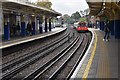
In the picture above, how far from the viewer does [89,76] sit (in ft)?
32.1

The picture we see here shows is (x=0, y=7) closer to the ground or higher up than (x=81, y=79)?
higher up

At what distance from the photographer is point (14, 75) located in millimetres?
13297

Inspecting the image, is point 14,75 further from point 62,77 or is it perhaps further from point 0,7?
point 0,7

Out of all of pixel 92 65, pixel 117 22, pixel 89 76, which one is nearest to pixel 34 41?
pixel 117 22

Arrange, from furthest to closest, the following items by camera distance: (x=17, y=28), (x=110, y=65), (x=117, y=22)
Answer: (x=17, y=28)
(x=117, y=22)
(x=110, y=65)

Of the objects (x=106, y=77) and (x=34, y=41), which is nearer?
(x=106, y=77)

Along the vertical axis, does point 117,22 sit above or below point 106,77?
above

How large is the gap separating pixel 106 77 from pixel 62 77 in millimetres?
3748

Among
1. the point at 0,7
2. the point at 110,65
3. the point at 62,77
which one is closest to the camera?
the point at 110,65

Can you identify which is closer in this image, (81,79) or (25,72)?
(81,79)

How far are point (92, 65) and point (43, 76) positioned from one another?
2167mm

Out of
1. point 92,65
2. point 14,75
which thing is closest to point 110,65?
point 92,65

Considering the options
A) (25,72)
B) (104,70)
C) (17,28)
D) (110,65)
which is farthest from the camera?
(17,28)

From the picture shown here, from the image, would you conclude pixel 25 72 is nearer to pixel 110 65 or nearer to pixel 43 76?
pixel 43 76
